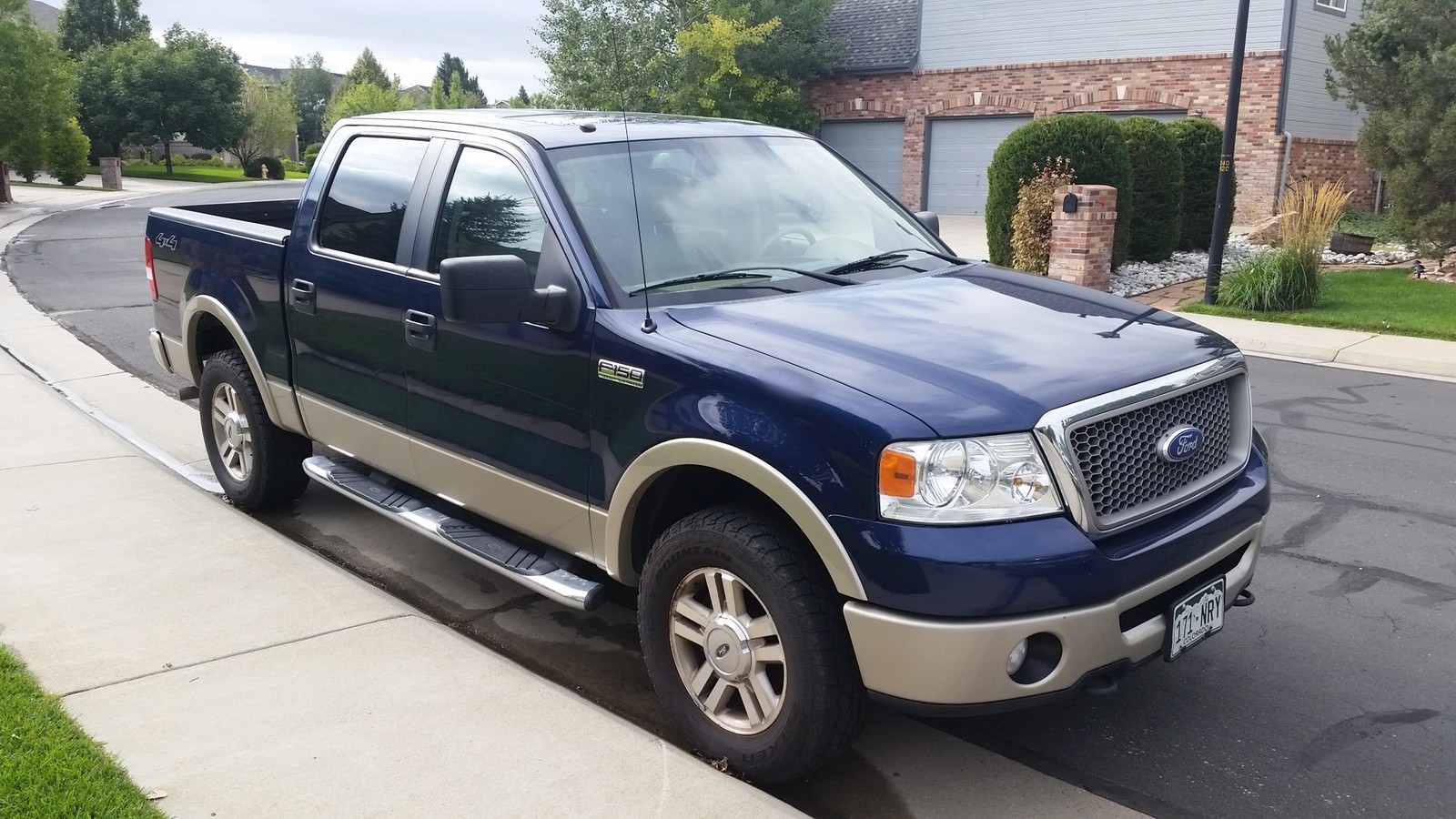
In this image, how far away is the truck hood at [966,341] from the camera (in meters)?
3.02

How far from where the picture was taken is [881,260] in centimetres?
432

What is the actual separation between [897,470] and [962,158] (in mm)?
27569

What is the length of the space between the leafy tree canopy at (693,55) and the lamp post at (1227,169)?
57.0 feet

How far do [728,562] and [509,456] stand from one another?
112cm

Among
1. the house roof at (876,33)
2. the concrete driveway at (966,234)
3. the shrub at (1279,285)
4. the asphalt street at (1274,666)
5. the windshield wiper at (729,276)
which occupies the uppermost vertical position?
the house roof at (876,33)

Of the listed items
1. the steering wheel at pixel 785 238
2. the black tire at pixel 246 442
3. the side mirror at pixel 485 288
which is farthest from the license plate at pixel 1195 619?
the black tire at pixel 246 442

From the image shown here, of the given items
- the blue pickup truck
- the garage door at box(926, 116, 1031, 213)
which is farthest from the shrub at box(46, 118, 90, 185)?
the blue pickup truck

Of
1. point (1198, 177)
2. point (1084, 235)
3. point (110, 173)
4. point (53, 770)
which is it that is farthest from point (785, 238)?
point (110, 173)

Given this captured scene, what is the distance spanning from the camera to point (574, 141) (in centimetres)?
419

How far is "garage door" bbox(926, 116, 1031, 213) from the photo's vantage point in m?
28.6

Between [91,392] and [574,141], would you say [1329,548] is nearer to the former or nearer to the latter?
[574,141]

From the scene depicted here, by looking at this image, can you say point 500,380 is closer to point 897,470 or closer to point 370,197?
point 370,197

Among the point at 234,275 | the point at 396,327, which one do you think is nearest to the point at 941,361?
the point at 396,327

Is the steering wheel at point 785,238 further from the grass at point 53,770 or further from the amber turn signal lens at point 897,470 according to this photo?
the grass at point 53,770
